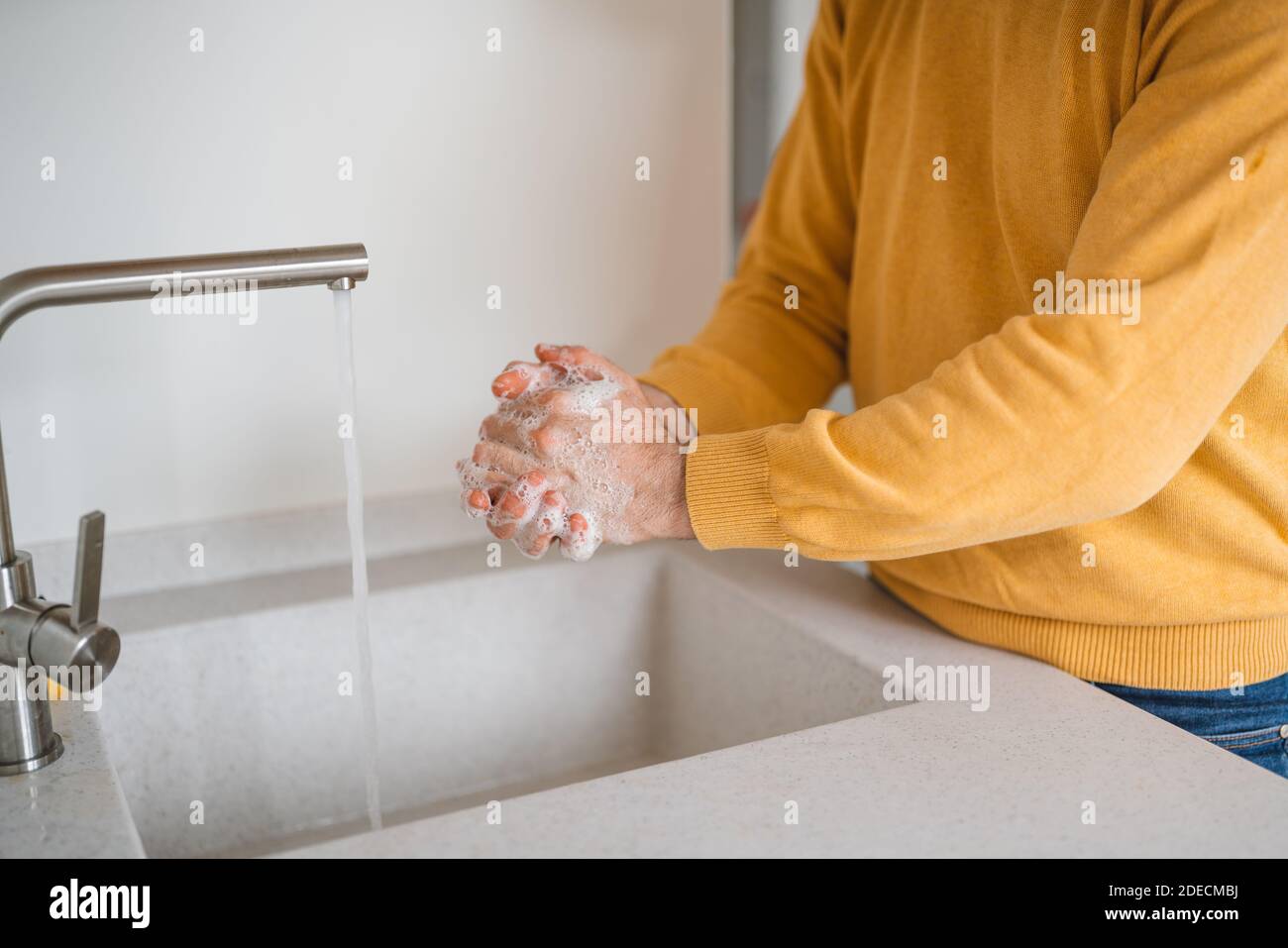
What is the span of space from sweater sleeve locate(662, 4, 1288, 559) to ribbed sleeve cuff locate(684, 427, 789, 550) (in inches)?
0.9

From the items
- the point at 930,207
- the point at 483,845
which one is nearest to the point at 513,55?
the point at 930,207

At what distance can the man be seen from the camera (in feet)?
2.08

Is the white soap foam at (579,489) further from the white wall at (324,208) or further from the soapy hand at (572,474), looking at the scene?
the white wall at (324,208)

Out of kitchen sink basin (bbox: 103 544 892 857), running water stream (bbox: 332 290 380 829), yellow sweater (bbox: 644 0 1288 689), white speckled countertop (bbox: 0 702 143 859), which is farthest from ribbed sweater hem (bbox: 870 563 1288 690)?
white speckled countertop (bbox: 0 702 143 859)

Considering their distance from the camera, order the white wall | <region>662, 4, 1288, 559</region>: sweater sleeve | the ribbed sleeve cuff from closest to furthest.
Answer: <region>662, 4, 1288, 559</region>: sweater sleeve, the ribbed sleeve cuff, the white wall

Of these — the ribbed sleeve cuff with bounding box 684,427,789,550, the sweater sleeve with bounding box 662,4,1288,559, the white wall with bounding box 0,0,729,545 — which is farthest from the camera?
the white wall with bounding box 0,0,729,545

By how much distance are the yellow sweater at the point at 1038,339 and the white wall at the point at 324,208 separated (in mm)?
169

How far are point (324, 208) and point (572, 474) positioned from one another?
0.39m

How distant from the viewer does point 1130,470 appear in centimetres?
66

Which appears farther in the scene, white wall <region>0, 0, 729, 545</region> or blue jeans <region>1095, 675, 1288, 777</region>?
white wall <region>0, 0, 729, 545</region>

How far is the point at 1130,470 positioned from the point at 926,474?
110 millimetres

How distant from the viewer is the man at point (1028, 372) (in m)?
0.63

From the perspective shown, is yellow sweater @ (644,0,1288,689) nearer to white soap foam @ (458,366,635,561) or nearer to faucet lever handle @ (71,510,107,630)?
white soap foam @ (458,366,635,561)

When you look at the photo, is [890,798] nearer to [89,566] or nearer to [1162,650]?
[1162,650]
